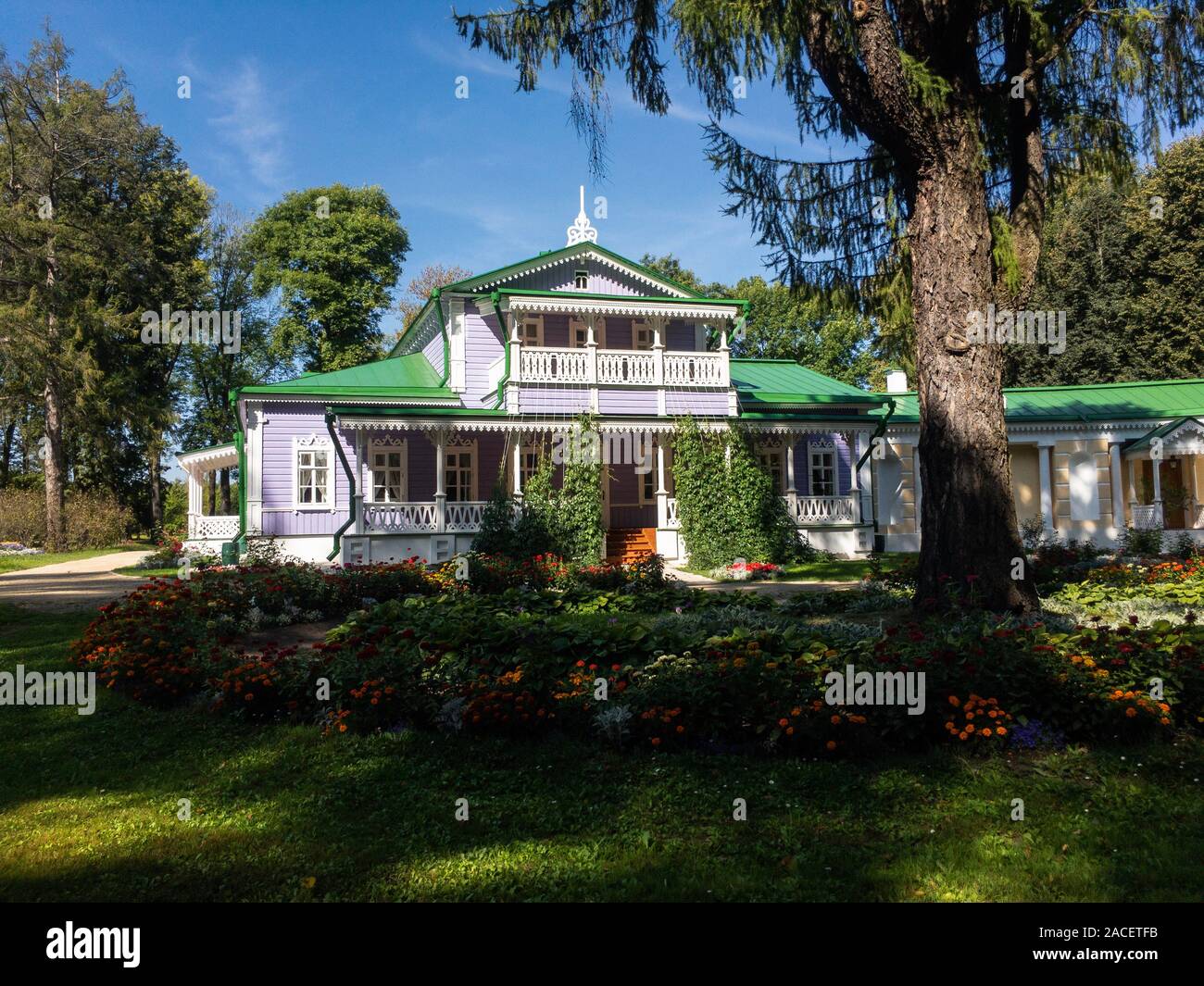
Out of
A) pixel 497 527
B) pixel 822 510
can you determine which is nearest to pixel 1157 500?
pixel 822 510

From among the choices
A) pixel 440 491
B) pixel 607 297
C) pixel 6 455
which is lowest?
pixel 440 491

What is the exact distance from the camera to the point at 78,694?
6777 mm

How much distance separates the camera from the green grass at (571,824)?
3570 mm

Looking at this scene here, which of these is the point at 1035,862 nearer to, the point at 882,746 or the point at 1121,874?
the point at 1121,874

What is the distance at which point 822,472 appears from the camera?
77.5ft

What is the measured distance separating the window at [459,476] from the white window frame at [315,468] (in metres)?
2.76

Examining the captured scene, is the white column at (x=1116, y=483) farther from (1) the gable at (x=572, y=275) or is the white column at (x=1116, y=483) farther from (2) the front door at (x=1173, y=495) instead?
(1) the gable at (x=572, y=275)

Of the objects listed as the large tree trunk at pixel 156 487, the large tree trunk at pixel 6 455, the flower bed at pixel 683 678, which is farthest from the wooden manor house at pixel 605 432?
the large tree trunk at pixel 6 455

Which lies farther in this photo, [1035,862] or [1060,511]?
[1060,511]

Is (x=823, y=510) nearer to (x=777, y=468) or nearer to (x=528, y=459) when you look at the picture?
(x=777, y=468)

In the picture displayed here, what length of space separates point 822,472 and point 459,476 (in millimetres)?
10213

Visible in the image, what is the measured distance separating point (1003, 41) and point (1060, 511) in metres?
15.9

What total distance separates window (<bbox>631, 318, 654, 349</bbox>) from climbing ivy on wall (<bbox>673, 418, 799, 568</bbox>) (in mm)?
3764

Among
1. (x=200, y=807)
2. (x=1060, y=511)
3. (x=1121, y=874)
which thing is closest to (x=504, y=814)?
(x=200, y=807)
